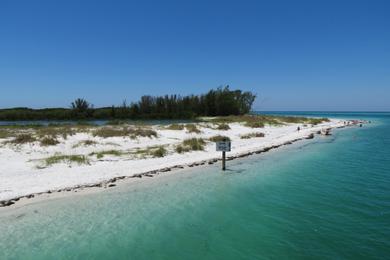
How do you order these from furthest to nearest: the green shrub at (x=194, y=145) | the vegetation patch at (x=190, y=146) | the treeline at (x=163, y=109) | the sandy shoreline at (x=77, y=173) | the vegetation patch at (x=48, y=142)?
the treeline at (x=163, y=109)
the green shrub at (x=194, y=145)
the vegetation patch at (x=48, y=142)
the vegetation patch at (x=190, y=146)
the sandy shoreline at (x=77, y=173)

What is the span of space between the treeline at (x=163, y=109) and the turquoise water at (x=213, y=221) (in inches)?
2744

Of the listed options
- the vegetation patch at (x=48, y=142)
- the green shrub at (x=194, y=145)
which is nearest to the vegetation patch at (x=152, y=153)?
the green shrub at (x=194, y=145)

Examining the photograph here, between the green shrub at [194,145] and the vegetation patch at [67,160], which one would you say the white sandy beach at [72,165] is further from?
the green shrub at [194,145]

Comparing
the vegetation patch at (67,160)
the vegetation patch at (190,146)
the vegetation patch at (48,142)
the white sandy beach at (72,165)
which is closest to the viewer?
the white sandy beach at (72,165)

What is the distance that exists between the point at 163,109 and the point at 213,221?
82.7 meters

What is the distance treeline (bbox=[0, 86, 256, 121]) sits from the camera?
84.5 m

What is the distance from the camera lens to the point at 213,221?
32.0 feet

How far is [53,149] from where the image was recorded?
22234 mm

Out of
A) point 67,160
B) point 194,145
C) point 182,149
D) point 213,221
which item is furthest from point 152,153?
point 213,221

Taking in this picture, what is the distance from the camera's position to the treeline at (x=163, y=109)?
84.5 m

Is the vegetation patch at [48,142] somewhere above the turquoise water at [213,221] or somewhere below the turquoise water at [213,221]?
above

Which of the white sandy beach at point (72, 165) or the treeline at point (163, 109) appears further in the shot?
the treeline at point (163, 109)

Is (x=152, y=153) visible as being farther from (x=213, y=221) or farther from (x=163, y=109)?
(x=163, y=109)

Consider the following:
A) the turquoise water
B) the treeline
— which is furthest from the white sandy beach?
the treeline
